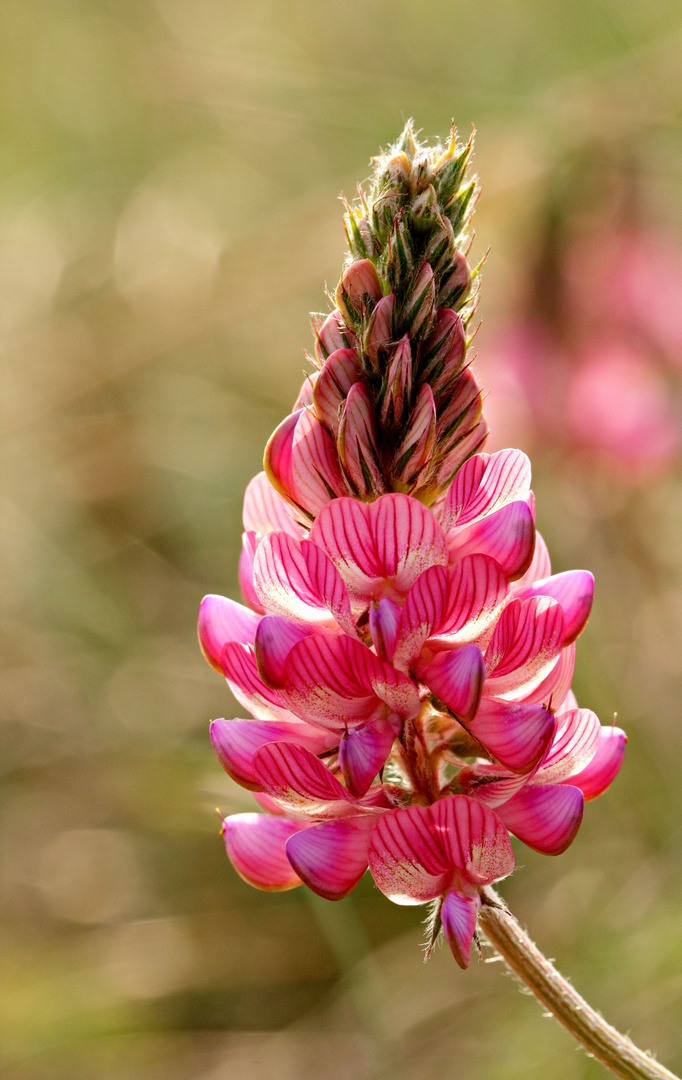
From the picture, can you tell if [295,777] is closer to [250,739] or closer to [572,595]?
[250,739]

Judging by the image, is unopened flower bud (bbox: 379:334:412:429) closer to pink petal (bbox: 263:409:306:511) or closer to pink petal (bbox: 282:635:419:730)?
pink petal (bbox: 263:409:306:511)

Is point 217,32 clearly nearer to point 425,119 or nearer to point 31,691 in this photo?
point 425,119

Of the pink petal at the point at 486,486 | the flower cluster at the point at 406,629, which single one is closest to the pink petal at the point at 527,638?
the flower cluster at the point at 406,629

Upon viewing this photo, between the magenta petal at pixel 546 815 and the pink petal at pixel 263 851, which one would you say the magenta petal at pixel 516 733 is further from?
the pink petal at pixel 263 851

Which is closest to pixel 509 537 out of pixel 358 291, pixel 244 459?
pixel 358 291

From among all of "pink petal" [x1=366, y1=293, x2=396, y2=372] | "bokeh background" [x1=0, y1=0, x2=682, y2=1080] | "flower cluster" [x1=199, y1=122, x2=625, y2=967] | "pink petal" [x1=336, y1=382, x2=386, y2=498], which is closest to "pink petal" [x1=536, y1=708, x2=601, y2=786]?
"flower cluster" [x1=199, y1=122, x2=625, y2=967]
